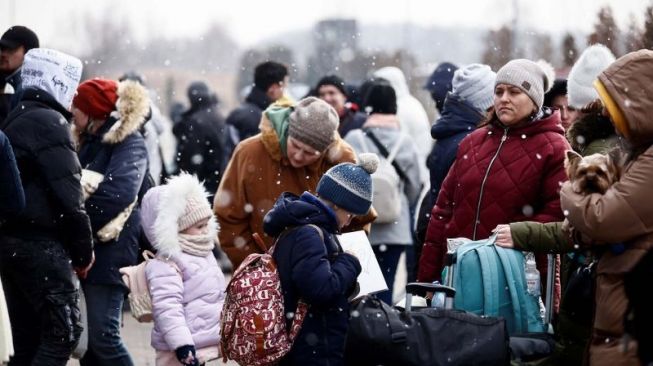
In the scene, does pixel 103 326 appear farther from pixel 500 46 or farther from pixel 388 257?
pixel 500 46

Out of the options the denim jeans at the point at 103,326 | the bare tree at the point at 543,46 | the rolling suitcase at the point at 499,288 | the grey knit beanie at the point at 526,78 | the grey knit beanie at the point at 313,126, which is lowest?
the bare tree at the point at 543,46

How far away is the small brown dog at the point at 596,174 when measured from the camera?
5.56 metres

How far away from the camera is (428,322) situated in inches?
227

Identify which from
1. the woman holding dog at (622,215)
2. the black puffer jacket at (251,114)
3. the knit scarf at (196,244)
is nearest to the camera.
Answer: the woman holding dog at (622,215)

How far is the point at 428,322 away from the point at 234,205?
7.69 feet

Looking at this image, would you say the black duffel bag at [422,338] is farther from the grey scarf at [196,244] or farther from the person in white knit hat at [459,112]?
the person in white knit hat at [459,112]

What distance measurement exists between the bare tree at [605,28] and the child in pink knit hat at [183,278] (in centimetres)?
556

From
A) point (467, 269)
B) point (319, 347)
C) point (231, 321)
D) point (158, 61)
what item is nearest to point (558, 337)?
point (467, 269)

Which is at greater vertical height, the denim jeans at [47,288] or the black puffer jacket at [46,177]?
the black puffer jacket at [46,177]

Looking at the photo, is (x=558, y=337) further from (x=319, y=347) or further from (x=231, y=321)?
(x=231, y=321)

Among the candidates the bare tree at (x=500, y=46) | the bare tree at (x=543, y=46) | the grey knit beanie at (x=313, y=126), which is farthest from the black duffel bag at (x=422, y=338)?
the bare tree at (x=543, y=46)

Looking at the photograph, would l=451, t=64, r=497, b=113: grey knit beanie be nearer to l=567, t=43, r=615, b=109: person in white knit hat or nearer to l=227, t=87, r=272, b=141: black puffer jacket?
l=567, t=43, r=615, b=109: person in white knit hat

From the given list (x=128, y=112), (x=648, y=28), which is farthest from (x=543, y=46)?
(x=128, y=112)

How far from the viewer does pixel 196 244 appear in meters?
7.17
